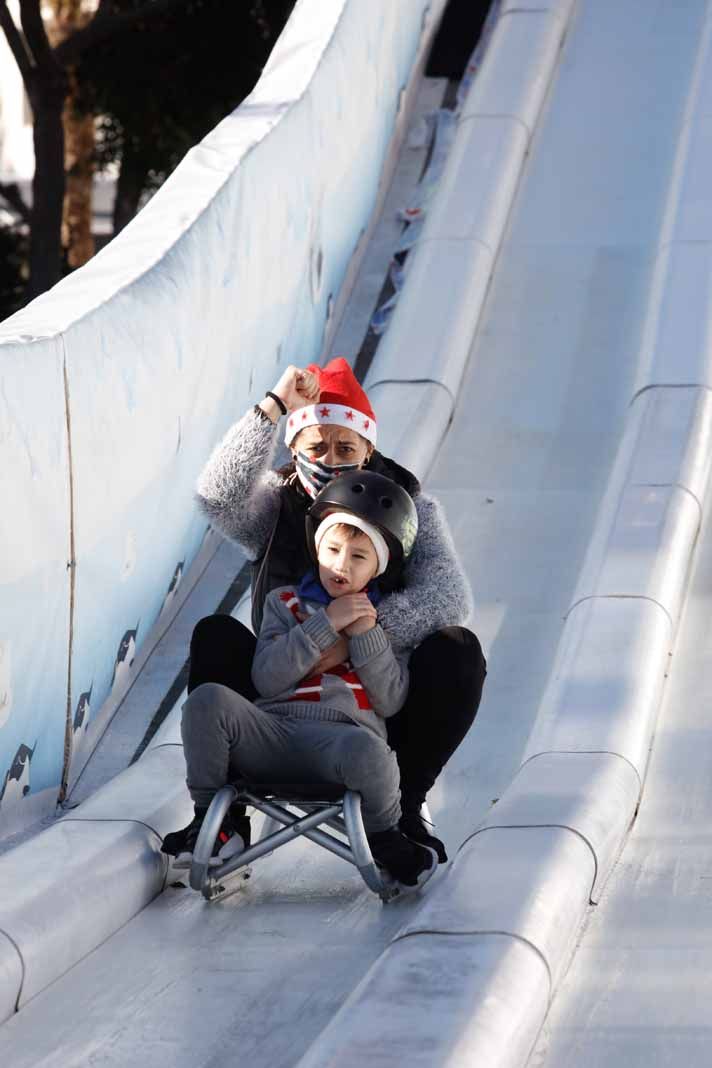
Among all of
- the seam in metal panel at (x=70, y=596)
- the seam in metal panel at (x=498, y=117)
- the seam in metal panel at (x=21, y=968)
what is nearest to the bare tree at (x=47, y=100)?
the seam in metal panel at (x=498, y=117)

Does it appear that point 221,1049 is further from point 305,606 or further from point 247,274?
point 247,274

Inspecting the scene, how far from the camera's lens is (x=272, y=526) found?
11.0 feet

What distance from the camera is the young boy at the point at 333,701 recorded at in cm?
295

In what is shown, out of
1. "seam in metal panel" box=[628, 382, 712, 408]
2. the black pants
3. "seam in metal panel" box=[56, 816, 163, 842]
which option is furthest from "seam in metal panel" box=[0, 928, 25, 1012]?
"seam in metal panel" box=[628, 382, 712, 408]

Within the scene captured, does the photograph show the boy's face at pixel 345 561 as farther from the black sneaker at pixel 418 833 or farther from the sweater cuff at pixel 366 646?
the black sneaker at pixel 418 833

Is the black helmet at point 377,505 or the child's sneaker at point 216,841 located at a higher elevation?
the black helmet at point 377,505

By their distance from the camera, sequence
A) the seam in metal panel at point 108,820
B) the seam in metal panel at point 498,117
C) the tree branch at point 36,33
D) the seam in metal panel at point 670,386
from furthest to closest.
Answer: the tree branch at point 36,33 → the seam in metal panel at point 498,117 → the seam in metal panel at point 670,386 → the seam in metal panel at point 108,820

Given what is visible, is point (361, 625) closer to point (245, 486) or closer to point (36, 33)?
point (245, 486)

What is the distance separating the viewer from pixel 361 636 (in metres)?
3.02

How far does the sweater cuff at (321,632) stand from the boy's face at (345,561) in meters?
0.07

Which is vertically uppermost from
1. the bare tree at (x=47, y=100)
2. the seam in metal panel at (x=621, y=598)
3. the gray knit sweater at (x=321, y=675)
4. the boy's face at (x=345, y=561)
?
the boy's face at (x=345, y=561)

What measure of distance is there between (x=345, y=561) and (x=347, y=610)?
86 mm

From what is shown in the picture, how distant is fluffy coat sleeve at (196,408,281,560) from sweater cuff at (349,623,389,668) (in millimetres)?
406

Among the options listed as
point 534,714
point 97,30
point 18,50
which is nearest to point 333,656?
point 534,714
